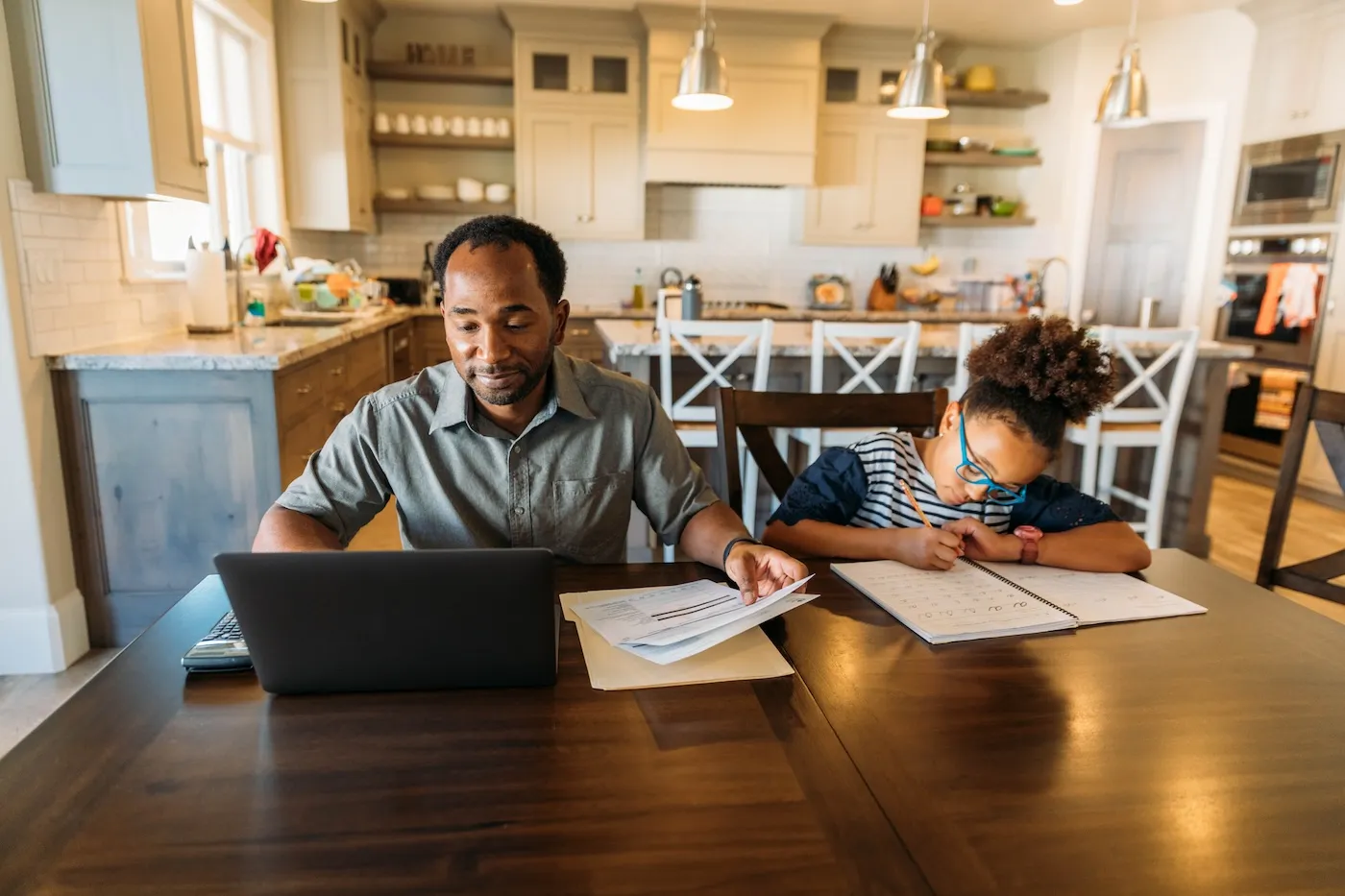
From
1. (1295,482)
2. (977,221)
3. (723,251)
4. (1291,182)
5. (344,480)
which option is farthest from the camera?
(723,251)

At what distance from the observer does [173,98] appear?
98.9 inches

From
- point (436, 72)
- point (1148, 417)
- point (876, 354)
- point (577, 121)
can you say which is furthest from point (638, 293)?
point (1148, 417)

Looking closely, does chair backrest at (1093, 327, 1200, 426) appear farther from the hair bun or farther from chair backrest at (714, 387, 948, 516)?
the hair bun

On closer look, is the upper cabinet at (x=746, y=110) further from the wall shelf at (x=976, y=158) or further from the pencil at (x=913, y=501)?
the pencil at (x=913, y=501)

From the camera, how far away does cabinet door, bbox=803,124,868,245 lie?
17.9 ft

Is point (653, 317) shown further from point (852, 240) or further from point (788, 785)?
point (788, 785)

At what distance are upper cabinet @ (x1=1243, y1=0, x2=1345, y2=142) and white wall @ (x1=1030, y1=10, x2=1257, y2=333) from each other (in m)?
0.13

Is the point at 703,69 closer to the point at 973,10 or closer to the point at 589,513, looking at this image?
the point at 973,10

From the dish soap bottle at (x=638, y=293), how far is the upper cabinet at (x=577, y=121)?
0.38m

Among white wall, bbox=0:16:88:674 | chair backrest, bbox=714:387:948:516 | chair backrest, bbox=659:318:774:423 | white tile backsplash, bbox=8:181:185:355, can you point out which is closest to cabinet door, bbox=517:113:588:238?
chair backrest, bbox=659:318:774:423

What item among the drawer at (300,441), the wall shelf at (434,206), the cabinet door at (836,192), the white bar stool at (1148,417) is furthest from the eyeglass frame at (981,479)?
the cabinet door at (836,192)

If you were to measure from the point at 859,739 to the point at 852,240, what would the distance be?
518cm

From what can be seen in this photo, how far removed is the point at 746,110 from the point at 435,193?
1986mm

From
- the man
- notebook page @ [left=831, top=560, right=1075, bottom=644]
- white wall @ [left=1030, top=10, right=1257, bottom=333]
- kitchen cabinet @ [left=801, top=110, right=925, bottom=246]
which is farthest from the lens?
kitchen cabinet @ [left=801, top=110, right=925, bottom=246]
